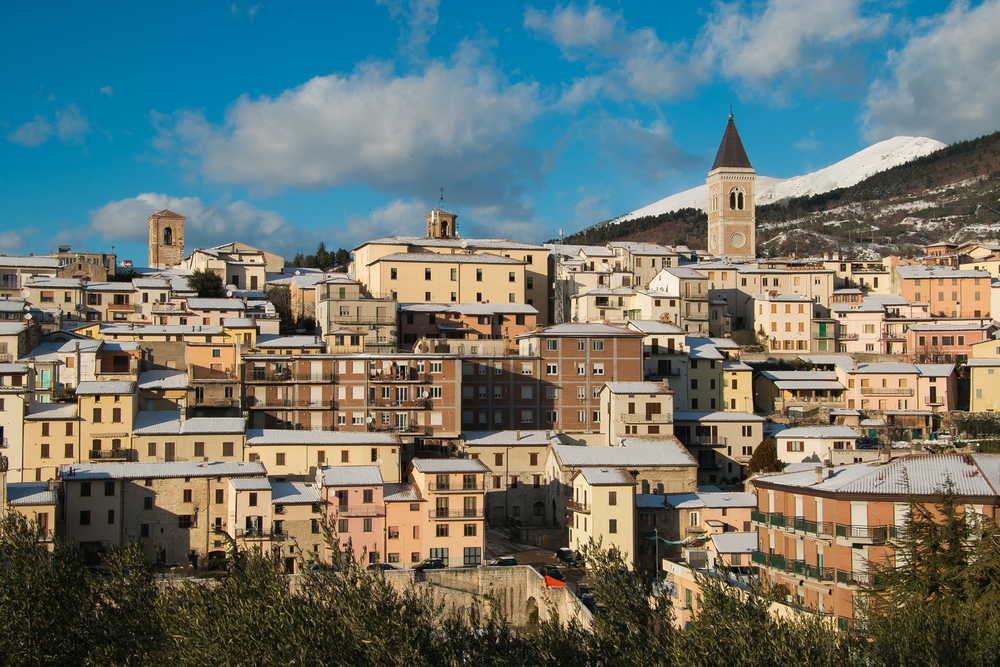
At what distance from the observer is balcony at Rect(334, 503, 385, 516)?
157 ft

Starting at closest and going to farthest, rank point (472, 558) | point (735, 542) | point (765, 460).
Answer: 1. point (735, 542)
2. point (472, 558)
3. point (765, 460)

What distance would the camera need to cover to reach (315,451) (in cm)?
5484

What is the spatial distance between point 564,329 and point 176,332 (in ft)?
86.0

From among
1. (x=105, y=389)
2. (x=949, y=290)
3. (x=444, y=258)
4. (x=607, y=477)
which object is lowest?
(x=607, y=477)

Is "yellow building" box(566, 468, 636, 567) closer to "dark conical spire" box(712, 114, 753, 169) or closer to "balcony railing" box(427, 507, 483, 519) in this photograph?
"balcony railing" box(427, 507, 483, 519)

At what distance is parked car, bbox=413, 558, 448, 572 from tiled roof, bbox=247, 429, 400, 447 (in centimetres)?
912

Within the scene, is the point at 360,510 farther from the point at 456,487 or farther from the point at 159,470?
the point at 159,470

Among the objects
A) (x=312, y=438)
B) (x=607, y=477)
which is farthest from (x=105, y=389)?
(x=607, y=477)

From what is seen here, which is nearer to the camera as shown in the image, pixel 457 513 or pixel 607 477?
pixel 457 513

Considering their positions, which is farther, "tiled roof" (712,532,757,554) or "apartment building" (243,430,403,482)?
"apartment building" (243,430,403,482)

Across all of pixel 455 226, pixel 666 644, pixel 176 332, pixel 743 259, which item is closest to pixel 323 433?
pixel 176 332

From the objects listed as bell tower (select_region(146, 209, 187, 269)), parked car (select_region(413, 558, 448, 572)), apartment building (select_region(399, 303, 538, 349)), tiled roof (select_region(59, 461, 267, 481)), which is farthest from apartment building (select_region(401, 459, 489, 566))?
bell tower (select_region(146, 209, 187, 269))

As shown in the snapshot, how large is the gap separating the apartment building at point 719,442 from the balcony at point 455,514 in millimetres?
19956

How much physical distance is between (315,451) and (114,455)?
10561 millimetres
